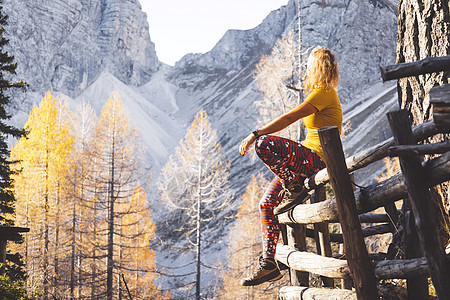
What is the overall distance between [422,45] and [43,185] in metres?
22.3

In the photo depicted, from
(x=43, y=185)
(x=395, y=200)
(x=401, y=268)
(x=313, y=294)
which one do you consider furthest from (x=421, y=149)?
(x=43, y=185)

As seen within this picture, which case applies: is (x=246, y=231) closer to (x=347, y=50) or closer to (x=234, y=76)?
(x=347, y=50)

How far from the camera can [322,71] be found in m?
3.46

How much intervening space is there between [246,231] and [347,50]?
179ft

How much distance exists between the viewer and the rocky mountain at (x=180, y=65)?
6156cm

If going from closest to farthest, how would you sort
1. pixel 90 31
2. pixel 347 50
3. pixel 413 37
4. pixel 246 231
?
pixel 413 37 < pixel 246 231 < pixel 347 50 < pixel 90 31

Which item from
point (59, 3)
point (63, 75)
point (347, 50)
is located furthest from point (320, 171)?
point (59, 3)


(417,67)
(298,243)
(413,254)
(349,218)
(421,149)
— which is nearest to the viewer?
(421,149)

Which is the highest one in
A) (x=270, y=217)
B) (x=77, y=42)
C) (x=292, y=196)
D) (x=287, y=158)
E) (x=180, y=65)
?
(x=180, y=65)

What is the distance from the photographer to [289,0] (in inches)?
3767

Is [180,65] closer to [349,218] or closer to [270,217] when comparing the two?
[270,217]

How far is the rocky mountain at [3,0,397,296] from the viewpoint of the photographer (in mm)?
61562

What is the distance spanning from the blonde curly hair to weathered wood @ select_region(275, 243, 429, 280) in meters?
1.57

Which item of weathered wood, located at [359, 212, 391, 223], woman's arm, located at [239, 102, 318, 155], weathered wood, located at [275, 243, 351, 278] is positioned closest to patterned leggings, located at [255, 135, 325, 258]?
woman's arm, located at [239, 102, 318, 155]
